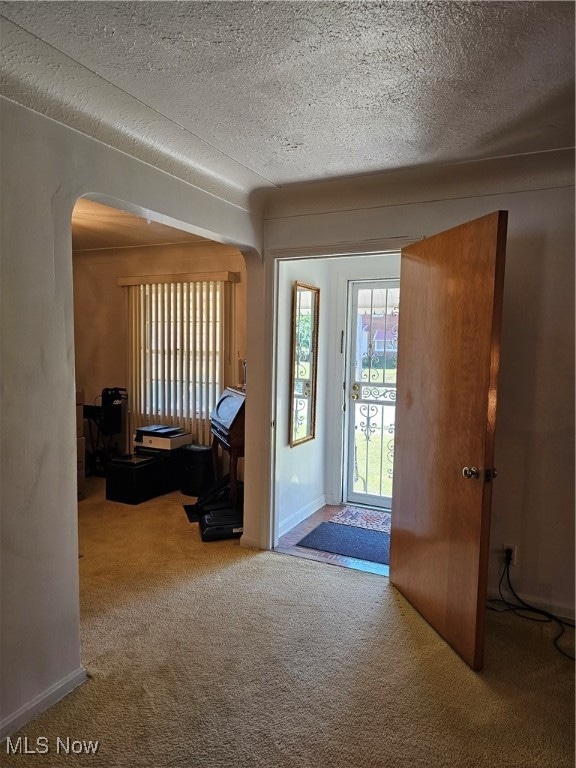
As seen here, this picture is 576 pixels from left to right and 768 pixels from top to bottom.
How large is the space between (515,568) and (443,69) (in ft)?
8.07

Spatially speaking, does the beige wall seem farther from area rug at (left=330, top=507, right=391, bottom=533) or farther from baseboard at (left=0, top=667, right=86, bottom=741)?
baseboard at (left=0, top=667, right=86, bottom=741)

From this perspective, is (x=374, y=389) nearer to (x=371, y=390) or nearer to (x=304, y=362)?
(x=371, y=390)

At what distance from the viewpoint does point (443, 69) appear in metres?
1.68

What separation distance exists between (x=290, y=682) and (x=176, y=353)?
3482mm

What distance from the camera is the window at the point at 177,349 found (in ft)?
15.6

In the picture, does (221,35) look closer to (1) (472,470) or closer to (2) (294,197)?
(2) (294,197)

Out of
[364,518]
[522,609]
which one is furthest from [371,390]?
[522,609]

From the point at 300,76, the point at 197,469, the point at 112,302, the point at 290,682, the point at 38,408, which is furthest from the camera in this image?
the point at 112,302

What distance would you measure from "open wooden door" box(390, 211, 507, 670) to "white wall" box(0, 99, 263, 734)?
64.4 inches

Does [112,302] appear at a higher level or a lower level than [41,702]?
higher

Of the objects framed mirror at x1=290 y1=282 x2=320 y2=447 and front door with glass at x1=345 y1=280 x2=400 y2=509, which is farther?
front door with glass at x1=345 y1=280 x2=400 y2=509

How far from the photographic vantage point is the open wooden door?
215cm

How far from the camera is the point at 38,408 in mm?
1873

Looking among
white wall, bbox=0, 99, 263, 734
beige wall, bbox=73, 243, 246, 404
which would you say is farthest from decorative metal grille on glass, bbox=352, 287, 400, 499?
white wall, bbox=0, 99, 263, 734
